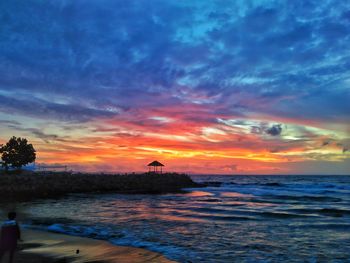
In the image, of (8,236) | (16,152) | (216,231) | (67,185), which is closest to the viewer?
(8,236)

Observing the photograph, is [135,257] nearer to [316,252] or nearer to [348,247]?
[316,252]

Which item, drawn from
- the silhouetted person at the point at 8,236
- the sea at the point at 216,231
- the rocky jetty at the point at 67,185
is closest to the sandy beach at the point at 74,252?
the sea at the point at 216,231

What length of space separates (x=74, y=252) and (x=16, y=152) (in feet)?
206

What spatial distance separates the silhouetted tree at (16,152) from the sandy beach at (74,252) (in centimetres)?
5809

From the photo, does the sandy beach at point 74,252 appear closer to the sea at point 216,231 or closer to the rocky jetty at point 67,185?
the sea at point 216,231

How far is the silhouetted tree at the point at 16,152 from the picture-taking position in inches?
2653

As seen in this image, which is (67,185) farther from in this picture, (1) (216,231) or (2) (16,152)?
(1) (216,231)

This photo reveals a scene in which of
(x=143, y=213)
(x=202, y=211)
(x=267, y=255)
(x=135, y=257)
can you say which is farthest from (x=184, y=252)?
(x=202, y=211)

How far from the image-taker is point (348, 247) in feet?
49.1

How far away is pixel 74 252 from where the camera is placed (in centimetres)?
1265

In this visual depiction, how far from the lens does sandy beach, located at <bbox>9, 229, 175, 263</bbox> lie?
11.6m

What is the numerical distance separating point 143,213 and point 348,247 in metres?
15.0

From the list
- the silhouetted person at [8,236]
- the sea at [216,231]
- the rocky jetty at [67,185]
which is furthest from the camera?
the rocky jetty at [67,185]

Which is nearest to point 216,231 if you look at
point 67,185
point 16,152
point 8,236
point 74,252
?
point 74,252
